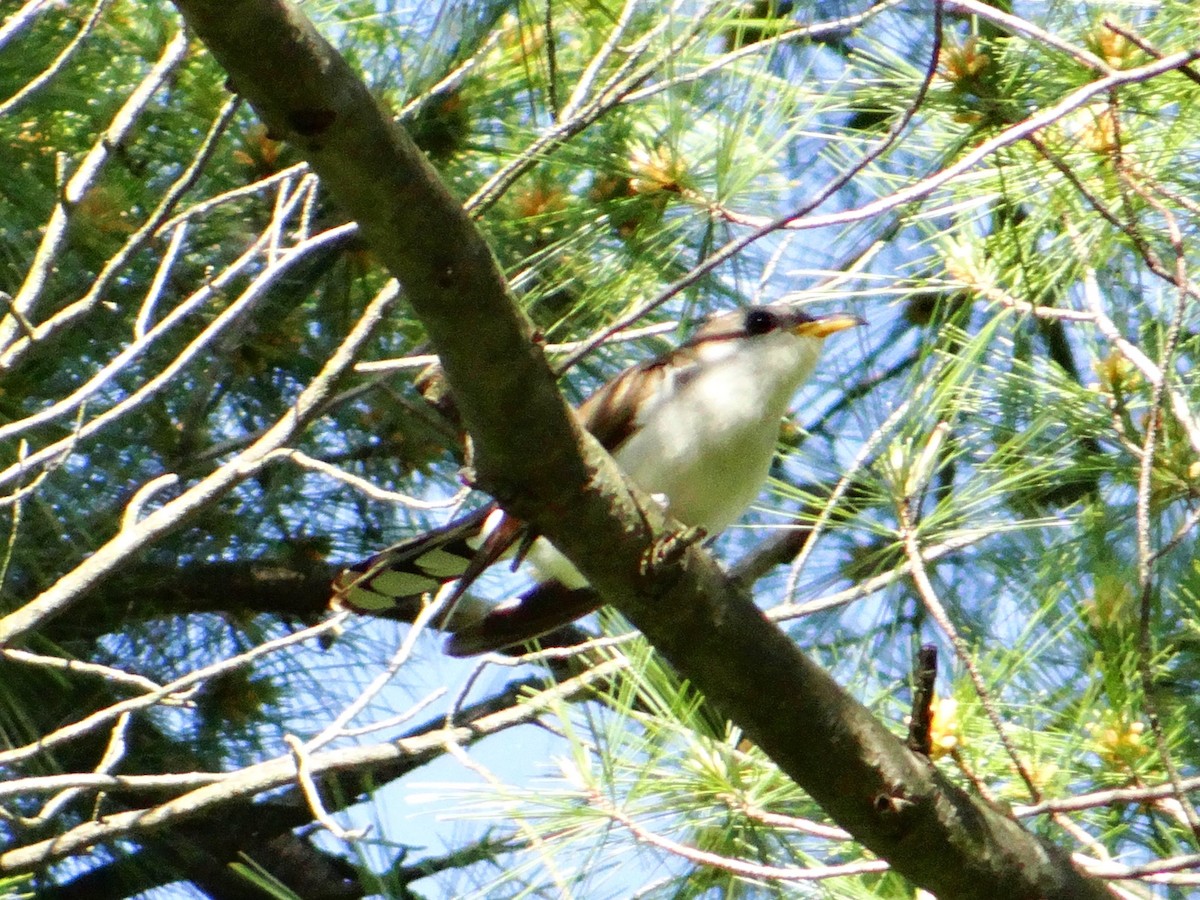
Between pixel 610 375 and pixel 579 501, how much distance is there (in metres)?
1.43

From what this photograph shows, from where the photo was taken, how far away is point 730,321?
2467mm

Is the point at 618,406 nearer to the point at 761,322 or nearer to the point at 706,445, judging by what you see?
the point at 706,445

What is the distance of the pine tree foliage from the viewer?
1.88 meters

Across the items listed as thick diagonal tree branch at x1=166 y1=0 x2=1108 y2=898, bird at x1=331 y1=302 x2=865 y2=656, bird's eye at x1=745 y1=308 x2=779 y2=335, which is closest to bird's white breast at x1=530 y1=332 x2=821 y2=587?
bird at x1=331 y1=302 x2=865 y2=656

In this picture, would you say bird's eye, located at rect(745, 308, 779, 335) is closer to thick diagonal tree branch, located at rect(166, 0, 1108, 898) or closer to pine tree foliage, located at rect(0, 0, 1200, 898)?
pine tree foliage, located at rect(0, 0, 1200, 898)

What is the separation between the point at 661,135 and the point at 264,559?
59.5 inches

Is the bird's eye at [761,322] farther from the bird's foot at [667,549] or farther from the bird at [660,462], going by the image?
the bird's foot at [667,549]

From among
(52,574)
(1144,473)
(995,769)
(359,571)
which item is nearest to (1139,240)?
(1144,473)

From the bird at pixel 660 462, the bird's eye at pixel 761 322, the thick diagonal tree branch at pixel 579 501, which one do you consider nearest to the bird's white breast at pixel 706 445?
the bird at pixel 660 462

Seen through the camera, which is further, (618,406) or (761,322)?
(761,322)

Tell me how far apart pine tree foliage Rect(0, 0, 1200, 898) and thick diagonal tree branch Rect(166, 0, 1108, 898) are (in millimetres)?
51

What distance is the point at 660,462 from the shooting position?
214cm

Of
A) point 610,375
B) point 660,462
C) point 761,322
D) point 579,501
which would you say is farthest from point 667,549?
point 610,375

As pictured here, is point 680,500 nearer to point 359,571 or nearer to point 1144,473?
point 359,571
